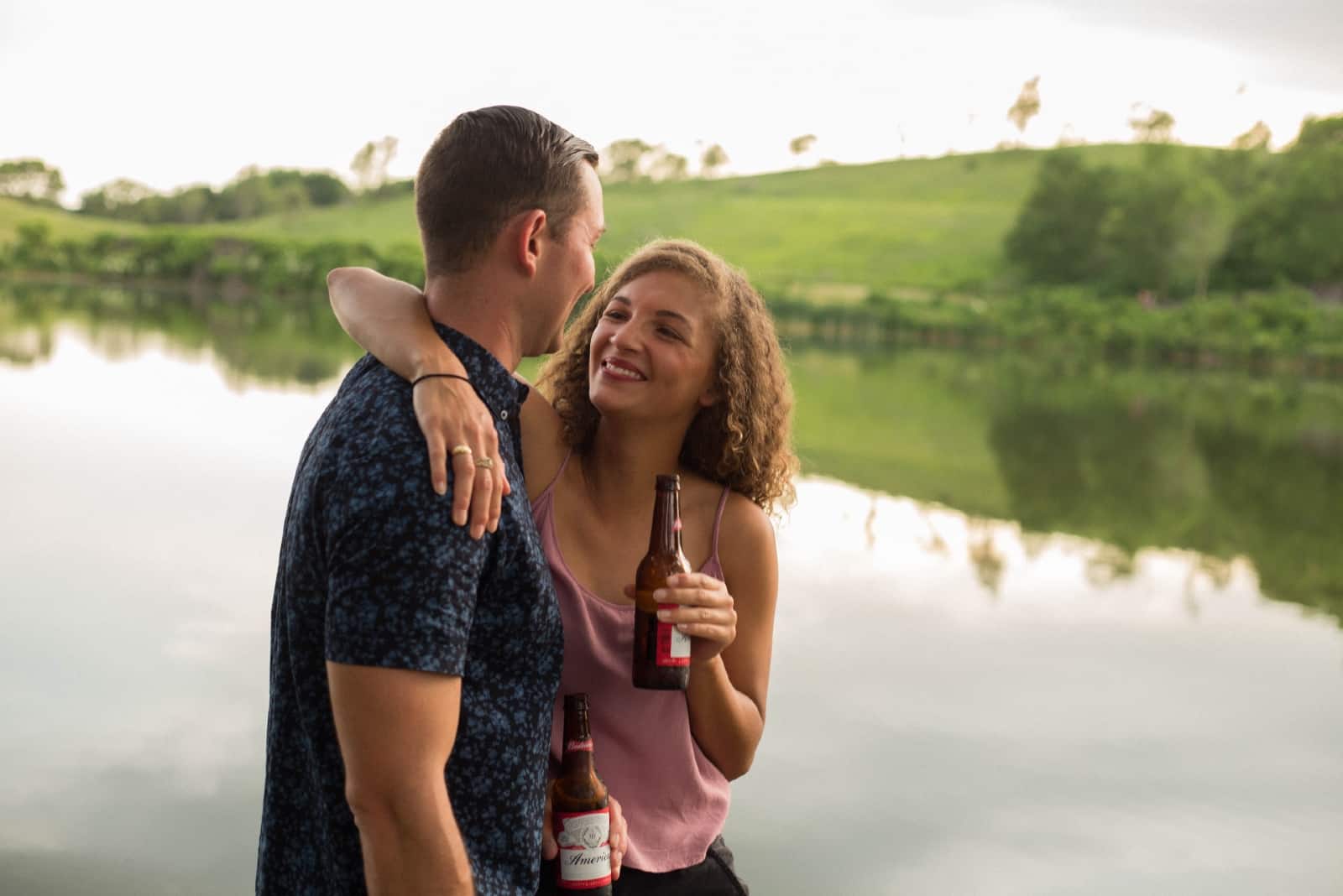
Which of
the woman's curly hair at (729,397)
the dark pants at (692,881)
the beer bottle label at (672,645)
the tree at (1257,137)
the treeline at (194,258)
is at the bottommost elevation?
the treeline at (194,258)

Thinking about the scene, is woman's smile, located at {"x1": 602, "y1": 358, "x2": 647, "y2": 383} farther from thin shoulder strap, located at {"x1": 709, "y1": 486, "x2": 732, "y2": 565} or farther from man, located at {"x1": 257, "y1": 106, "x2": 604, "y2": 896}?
man, located at {"x1": 257, "y1": 106, "x2": 604, "y2": 896}

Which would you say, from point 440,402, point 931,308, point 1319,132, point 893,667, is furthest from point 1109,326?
point 440,402

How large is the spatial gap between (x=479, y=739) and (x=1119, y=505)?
13.8 meters

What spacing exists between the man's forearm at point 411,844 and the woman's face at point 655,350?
95cm

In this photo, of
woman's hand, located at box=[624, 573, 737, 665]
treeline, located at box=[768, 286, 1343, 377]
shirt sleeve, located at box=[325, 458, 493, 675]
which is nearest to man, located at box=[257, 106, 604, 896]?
shirt sleeve, located at box=[325, 458, 493, 675]

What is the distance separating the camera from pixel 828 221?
71.6 m

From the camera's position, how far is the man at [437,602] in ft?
5.02

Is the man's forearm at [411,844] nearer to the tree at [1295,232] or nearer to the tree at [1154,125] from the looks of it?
the tree at [1295,232]

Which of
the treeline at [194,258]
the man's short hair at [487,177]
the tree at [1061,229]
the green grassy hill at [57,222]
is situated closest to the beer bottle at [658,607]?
the man's short hair at [487,177]

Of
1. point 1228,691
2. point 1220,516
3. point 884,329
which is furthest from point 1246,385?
point 1228,691

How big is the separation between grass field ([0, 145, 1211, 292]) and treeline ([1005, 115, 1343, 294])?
3.13 meters

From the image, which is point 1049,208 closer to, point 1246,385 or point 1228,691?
point 1246,385

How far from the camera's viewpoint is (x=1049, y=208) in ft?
219

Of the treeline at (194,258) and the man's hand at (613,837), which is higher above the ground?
the man's hand at (613,837)
